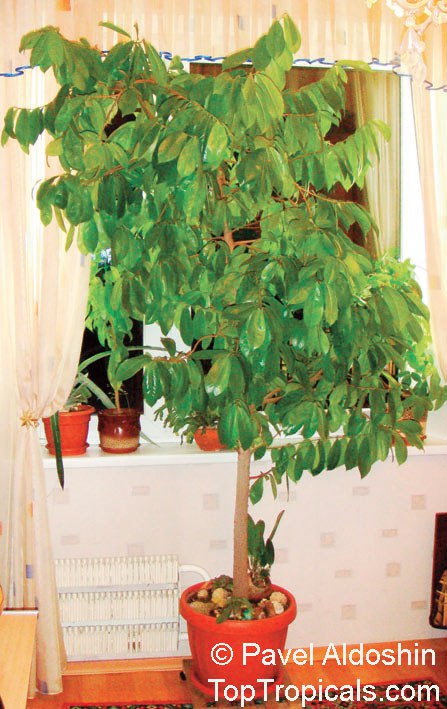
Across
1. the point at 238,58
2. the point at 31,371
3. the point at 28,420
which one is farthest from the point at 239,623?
the point at 238,58

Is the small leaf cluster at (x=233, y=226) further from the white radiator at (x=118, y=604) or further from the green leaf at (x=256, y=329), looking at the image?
the white radiator at (x=118, y=604)

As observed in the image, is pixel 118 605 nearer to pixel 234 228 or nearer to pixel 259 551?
pixel 259 551

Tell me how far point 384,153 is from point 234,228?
3.75ft

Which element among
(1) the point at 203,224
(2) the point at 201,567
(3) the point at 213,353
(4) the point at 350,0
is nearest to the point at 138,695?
(2) the point at 201,567

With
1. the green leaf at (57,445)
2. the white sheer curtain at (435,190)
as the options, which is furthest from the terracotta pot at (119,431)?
the white sheer curtain at (435,190)

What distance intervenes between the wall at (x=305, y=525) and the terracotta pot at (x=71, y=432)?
0.18 ft

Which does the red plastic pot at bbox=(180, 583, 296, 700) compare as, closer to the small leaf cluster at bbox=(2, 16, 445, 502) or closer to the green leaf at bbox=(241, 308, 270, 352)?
the small leaf cluster at bbox=(2, 16, 445, 502)

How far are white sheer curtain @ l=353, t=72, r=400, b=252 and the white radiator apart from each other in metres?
1.49

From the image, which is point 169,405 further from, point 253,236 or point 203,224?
point 253,236

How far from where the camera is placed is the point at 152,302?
6.81 feet

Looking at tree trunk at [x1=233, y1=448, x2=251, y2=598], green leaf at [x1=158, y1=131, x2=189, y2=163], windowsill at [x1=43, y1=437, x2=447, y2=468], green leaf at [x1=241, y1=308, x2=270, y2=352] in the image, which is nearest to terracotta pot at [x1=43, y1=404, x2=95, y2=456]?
windowsill at [x1=43, y1=437, x2=447, y2=468]

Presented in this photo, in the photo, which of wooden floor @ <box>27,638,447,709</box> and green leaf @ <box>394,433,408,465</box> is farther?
wooden floor @ <box>27,638,447,709</box>

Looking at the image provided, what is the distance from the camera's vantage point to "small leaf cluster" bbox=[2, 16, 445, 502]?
1808 millimetres

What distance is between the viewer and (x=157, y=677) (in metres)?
2.69
